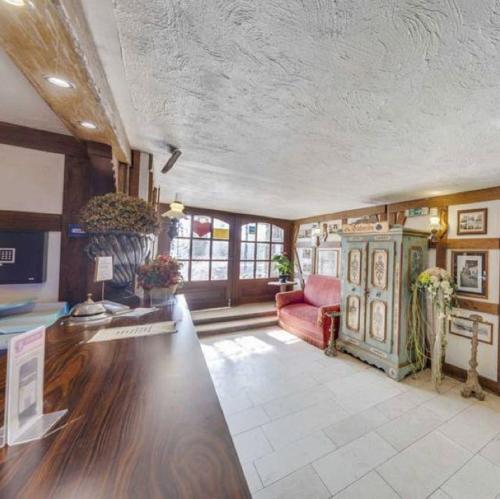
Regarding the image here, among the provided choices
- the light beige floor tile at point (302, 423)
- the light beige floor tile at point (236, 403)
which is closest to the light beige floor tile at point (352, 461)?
the light beige floor tile at point (302, 423)

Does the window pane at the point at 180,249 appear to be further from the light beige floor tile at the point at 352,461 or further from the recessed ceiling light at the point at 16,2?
the recessed ceiling light at the point at 16,2

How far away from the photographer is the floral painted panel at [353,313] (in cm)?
332

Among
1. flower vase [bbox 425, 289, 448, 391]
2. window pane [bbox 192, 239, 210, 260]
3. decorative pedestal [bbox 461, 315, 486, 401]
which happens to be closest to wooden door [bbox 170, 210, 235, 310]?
window pane [bbox 192, 239, 210, 260]

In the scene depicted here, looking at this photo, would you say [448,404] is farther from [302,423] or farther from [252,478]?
[252,478]

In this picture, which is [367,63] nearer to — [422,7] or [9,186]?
[422,7]

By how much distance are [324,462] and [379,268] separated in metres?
2.23

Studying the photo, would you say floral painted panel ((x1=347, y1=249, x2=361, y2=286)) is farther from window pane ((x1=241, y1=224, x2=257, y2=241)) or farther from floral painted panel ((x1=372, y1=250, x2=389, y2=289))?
window pane ((x1=241, y1=224, x2=257, y2=241))

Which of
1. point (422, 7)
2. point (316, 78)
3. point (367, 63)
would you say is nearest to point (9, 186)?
point (316, 78)

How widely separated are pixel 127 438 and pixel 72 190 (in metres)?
1.93

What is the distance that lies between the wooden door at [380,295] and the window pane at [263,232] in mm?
2984

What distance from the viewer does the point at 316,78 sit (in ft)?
3.67

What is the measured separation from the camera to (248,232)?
223 inches

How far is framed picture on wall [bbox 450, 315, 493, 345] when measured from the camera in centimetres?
264

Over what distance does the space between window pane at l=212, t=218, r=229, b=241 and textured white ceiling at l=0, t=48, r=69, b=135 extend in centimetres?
363
